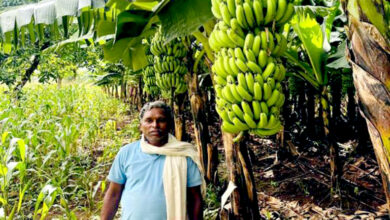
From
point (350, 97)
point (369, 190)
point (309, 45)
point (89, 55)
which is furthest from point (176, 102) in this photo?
point (89, 55)

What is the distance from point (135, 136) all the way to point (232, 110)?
4510 millimetres

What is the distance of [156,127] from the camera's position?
175 cm

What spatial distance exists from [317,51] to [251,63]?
1.42 metres

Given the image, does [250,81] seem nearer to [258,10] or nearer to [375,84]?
[258,10]

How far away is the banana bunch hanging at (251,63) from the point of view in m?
1.25

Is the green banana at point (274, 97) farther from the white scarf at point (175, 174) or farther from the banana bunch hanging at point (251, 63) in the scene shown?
the white scarf at point (175, 174)

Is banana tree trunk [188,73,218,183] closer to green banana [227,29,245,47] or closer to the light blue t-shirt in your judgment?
the light blue t-shirt

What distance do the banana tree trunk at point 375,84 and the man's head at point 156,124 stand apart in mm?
1068

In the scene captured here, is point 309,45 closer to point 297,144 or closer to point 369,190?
point 369,190

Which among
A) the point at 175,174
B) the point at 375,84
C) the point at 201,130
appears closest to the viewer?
the point at 375,84

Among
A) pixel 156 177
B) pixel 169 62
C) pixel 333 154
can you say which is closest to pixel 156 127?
pixel 156 177

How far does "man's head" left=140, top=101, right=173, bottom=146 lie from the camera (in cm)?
175

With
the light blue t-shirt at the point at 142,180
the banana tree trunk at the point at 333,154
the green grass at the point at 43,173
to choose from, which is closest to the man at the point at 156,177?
the light blue t-shirt at the point at 142,180

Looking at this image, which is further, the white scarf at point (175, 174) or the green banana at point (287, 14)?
the white scarf at point (175, 174)
